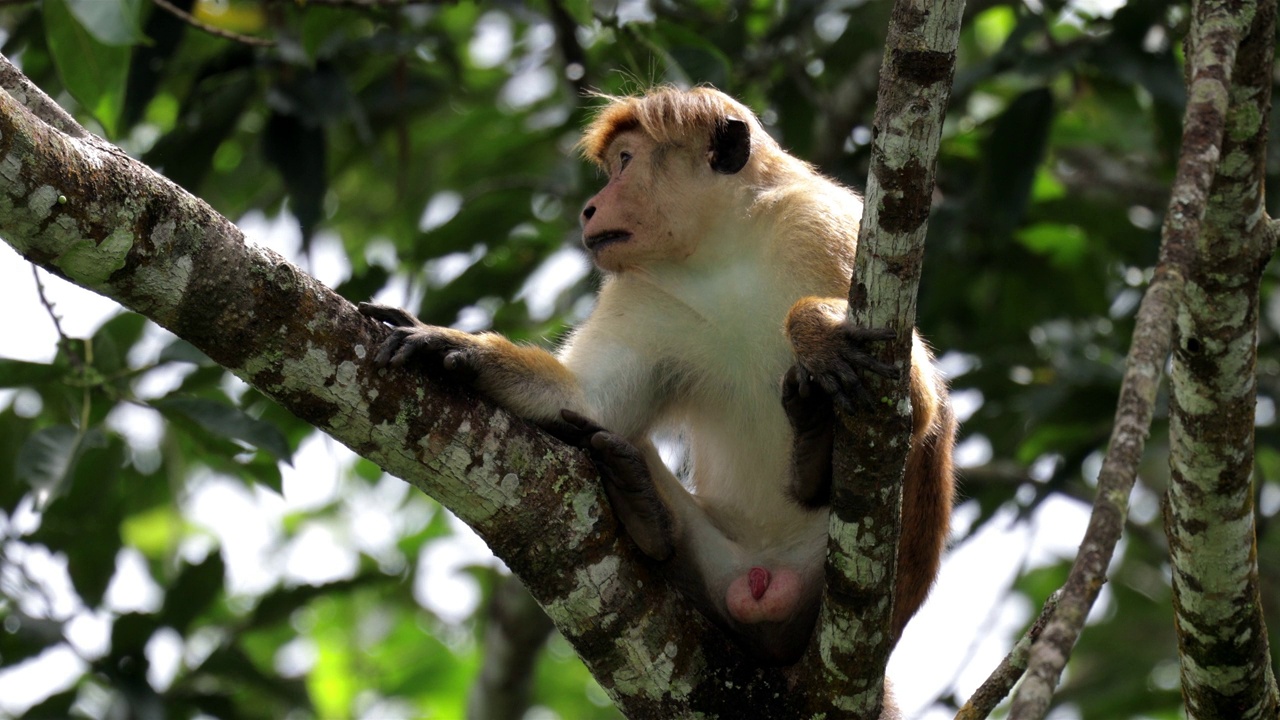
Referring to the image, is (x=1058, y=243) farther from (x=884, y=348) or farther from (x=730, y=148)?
(x=884, y=348)

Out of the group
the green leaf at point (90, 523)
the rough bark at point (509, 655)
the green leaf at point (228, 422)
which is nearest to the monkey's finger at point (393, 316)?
the green leaf at point (228, 422)

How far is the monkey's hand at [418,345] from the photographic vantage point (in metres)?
3.74

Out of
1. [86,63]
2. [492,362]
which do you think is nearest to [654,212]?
[492,362]

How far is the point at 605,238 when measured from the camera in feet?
18.0

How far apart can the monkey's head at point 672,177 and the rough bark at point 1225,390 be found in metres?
1.85

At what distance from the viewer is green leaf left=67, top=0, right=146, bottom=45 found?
4.67 meters

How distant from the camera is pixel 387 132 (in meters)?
9.31

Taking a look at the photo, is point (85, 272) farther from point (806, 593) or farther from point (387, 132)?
point (387, 132)

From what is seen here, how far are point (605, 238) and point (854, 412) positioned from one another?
2079 millimetres

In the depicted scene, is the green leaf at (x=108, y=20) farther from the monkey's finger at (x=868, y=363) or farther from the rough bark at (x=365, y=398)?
the monkey's finger at (x=868, y=363)

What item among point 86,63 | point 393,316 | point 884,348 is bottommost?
point 884,348

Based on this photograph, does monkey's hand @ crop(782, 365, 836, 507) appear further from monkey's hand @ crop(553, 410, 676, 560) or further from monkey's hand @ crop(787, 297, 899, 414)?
monkey's hand @ crop(553, 410, 676, 560)

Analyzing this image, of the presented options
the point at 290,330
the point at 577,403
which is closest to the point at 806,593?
the point at 577,403

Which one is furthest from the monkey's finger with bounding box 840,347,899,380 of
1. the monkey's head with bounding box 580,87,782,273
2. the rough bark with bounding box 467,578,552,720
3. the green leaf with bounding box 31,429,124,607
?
the rough bark with bounding box 467,578,552,720
